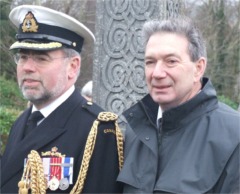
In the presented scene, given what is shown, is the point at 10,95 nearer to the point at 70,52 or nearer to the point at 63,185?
the point at 70,52

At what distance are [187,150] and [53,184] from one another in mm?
740

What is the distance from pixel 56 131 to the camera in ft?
8.64

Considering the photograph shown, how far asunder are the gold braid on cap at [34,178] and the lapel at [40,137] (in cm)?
6

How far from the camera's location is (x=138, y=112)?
2539 mm

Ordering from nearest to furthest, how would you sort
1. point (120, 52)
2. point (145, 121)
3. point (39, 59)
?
point (145, 121) → point (39, 59) → point (120, 52)

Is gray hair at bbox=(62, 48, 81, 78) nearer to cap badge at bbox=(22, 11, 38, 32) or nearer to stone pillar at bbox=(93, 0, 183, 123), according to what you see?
cap badge at bbox=(22, 11, 38, 32)

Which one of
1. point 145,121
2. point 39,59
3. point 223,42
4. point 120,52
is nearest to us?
point 145,121

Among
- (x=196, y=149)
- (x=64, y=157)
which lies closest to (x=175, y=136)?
(x=196, y=149)

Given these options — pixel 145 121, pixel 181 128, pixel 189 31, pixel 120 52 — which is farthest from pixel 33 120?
pixel 120 52

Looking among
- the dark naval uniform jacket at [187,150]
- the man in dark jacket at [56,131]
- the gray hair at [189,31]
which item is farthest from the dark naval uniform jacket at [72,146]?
the gray hair at [189,31]

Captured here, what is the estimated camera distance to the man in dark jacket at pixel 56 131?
2.57m

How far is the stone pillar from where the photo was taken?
4.29 metres

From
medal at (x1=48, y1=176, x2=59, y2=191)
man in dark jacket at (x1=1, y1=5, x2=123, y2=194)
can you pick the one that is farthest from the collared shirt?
medal at (x1=48, y1=176, x2=59, y2=191)

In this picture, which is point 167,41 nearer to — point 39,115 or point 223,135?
point 223,135
